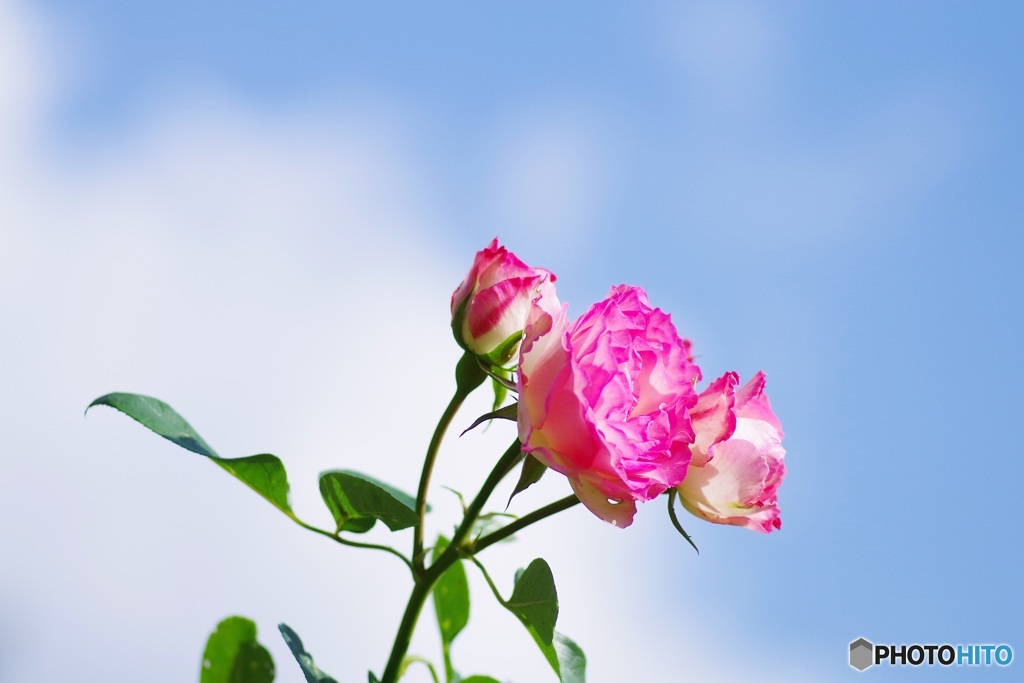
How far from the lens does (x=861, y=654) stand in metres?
2.40

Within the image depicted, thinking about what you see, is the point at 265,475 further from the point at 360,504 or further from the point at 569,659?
the point at 569,659

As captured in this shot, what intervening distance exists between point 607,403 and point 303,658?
54 centimetres

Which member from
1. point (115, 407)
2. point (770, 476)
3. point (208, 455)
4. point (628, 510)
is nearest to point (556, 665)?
point (628, 510)

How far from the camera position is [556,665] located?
104cm

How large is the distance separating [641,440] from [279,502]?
49 centimetres

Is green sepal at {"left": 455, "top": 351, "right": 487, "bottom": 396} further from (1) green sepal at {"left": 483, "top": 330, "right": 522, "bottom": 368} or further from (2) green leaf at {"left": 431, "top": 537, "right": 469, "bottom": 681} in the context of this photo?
(2) green leaf at {"left": 431, "top": 537, "right": 469, "bottom": 681}

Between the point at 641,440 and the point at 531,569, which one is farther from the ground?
the point at 641,440

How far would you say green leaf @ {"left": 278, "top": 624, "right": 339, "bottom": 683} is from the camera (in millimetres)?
1120

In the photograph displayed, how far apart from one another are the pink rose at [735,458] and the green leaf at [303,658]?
48cm

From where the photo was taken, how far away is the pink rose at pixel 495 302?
3.43 feet

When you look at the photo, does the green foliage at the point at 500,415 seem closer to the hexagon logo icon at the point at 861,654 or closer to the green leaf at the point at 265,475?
the green leaf at the point at 265,475

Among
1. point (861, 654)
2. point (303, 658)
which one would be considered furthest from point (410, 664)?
point (861, 654)

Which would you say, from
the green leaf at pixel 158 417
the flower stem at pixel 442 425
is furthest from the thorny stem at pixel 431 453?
the green leaf at pixel 158 417

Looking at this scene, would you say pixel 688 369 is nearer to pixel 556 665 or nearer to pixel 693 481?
pixel 693 481
